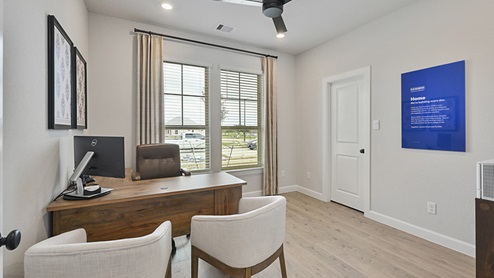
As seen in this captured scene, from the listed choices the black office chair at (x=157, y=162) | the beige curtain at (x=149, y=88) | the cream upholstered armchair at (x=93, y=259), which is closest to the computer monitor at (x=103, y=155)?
the cream upholstered armchair at (x=93, y=259)

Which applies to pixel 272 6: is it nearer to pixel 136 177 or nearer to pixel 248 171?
pixel 136 177

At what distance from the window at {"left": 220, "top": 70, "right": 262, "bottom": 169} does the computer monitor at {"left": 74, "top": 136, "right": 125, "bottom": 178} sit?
7.41 ft

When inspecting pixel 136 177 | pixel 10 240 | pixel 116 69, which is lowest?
pixel 136 177

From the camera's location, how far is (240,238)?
4.54 feet

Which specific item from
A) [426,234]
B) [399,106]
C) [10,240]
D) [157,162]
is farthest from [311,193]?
[10,240]

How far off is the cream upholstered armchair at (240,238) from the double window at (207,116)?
2283 millimetres

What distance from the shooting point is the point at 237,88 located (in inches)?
159

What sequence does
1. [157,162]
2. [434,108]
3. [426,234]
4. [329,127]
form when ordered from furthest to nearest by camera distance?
[329,127] → [157,162] → [426,234] → [434,108]

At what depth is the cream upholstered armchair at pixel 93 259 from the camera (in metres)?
0.96

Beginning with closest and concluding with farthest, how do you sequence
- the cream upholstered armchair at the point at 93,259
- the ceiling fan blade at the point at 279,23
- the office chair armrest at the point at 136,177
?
1. the cream upholstered armchair at the point at 93,259
2. the ceiling fan blade at the point at 279,23
3. the office chair armrest at the point at 136,177

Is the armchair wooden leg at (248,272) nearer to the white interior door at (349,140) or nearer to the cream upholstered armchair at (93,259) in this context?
the cream upholstered armchair at (93,259)

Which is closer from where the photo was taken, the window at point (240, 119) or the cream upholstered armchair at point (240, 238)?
the cream upholstered armchair at point (240, 238)

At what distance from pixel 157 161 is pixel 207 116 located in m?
1.21

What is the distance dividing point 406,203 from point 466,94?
4.58ft
